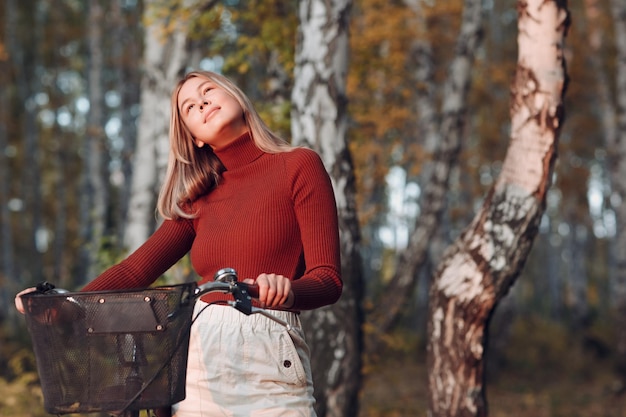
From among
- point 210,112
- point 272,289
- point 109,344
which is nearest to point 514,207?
point 210,112

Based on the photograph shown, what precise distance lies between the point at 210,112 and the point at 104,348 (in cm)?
109

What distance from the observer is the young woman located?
9.53 ft

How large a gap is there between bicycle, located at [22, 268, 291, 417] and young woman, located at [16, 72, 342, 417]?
0.24m

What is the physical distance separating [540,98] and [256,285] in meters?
3.57

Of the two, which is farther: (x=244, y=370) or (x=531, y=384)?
(x=531, y=384)

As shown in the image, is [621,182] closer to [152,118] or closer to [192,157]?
[152,118]

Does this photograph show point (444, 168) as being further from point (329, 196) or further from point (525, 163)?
point (329, 196)

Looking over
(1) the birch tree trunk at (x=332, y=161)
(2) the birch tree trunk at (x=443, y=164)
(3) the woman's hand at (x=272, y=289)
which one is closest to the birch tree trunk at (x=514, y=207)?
(1) the birch tree trunk at (x=332, y=161)

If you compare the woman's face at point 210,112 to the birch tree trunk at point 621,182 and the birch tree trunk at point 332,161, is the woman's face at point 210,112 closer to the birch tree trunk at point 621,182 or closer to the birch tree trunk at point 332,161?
the birch tree trunk at point 332,161

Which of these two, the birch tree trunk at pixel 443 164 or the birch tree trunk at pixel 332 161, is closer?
the birch tree trunk at pixel 332 161

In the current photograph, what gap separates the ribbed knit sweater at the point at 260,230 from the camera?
2908mm

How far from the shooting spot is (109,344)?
2527 mm

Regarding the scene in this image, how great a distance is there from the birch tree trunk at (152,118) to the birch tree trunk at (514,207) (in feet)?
11.0

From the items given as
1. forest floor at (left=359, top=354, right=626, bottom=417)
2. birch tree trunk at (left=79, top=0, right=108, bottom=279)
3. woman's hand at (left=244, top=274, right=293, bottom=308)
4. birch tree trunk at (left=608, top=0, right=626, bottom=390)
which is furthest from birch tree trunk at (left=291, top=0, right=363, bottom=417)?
birch tree trunk at (left=79, top=0, right=108, bottom=279)
